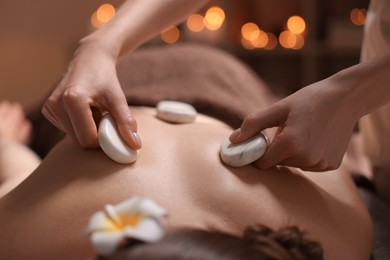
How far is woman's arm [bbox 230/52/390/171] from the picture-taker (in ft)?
2.76

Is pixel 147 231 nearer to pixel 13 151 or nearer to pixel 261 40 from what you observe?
pixel 13 151

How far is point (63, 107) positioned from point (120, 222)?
322mm

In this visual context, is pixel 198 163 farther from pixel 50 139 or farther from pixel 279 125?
pixel 50 139

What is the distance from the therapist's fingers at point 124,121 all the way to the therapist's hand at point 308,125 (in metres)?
0.16

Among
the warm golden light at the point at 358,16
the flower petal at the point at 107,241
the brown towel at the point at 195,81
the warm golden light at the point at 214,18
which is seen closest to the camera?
the flower petal at the point at 107,241

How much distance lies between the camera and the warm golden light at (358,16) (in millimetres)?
2975

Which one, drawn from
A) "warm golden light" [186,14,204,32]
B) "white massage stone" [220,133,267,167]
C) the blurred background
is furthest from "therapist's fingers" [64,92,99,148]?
"warm golden light" [186,14,204,32]

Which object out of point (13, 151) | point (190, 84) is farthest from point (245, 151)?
point (13, 151)

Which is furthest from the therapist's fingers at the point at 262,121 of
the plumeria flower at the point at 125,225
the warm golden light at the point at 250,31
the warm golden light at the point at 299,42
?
the warm golden light at the point at 250,31

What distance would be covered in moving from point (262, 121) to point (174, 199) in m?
0.17

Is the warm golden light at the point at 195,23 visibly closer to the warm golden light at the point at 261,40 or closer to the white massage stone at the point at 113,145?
the warm golden light at the point at 261,40

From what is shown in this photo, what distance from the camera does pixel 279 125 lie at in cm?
88

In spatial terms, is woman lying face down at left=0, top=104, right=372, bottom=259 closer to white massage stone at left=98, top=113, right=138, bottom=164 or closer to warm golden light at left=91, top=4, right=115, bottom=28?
white massage stone at left=98, top=113, right=138, bottom=164

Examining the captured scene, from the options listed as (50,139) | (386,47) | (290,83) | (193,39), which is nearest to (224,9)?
(193,39)
